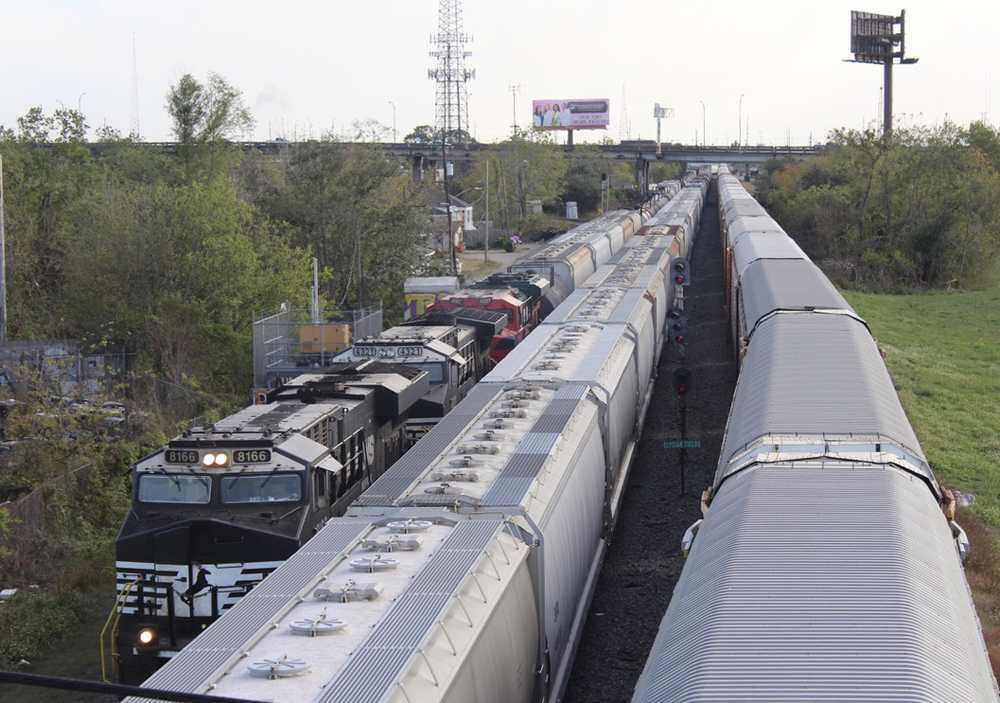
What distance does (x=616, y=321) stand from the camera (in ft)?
69.2

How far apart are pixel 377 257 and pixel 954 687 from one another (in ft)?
132

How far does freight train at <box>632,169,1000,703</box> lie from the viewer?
5.24 m

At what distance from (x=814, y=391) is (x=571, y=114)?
147137mm

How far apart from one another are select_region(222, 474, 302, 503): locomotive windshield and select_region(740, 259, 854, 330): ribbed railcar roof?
891 cm

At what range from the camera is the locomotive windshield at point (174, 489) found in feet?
38.9

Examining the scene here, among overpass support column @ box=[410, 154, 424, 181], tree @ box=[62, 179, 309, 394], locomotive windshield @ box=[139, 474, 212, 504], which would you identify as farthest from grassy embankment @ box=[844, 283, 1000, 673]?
overpass support column @ box=[410, 154, 424, 181]

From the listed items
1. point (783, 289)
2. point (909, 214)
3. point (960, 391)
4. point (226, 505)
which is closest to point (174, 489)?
point (226, 505)

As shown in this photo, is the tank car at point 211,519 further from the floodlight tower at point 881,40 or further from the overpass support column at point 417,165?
the overpass support column at point 417,165

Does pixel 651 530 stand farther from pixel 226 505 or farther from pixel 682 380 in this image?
pixel 226 505

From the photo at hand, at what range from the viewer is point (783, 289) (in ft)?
63.6

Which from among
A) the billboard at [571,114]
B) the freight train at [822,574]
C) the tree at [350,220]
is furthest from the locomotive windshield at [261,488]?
the billboard at [571,114]

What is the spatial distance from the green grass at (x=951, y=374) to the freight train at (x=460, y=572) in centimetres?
790

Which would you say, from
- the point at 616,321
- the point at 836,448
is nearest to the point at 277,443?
the point at 836,448

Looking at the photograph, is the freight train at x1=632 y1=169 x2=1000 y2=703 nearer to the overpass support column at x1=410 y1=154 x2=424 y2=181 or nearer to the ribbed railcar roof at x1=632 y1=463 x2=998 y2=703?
the ribbed railcar roof at x1=632 y1=463 x2=998 y2=703
